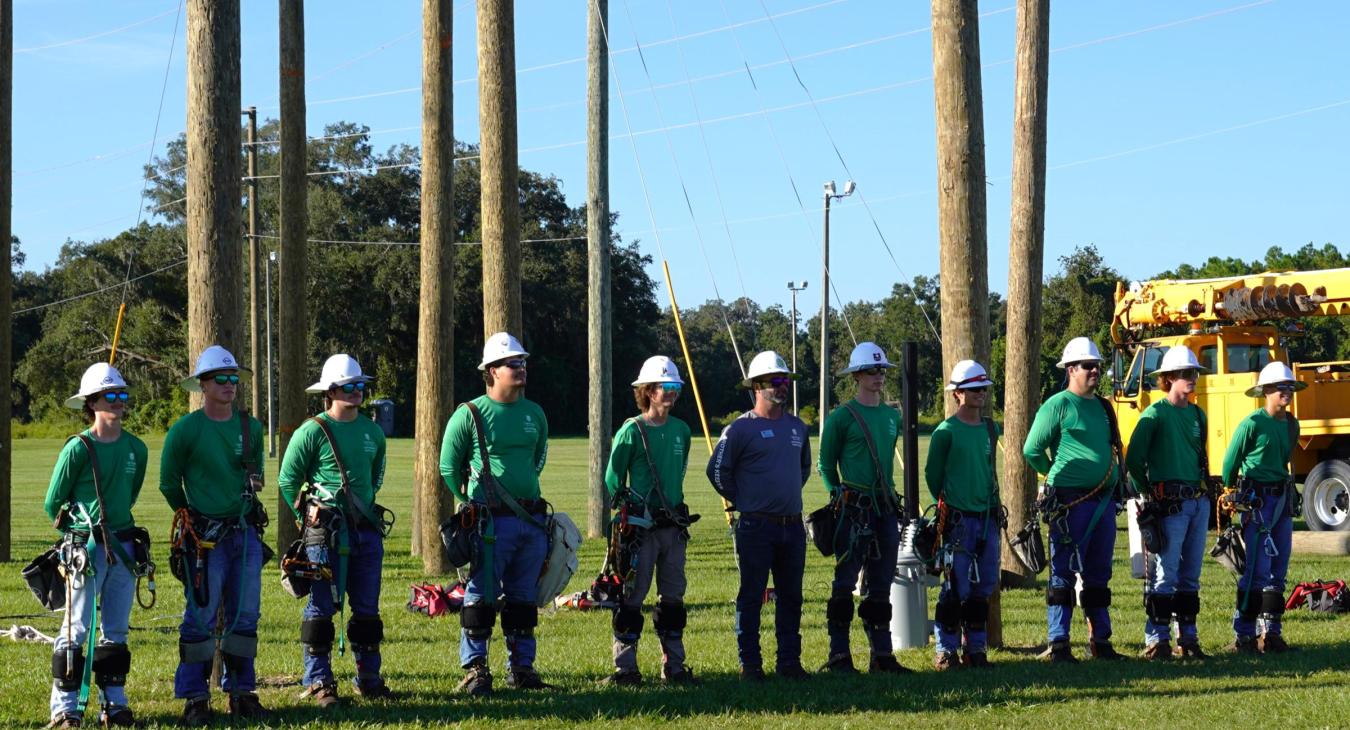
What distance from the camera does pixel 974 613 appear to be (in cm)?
1120

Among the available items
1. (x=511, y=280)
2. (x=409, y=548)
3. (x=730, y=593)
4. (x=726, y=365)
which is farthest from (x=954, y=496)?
(x=726, y=365)

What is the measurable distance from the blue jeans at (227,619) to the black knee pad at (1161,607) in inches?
255

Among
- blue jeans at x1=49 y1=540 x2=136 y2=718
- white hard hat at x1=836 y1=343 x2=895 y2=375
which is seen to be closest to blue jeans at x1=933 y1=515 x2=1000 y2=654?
white hard hat at x1=836 y1=343 x2=895 y2=375

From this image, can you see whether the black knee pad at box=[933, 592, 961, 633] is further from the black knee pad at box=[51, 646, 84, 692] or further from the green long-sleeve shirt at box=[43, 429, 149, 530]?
the black knee pad at box=[51, 646, 84, 692]

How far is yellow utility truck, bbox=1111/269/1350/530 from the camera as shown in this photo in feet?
75.5

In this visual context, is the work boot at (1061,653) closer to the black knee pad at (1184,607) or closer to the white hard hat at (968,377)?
the black knee pad at (1184,607)

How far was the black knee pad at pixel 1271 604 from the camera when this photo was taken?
12219 mm

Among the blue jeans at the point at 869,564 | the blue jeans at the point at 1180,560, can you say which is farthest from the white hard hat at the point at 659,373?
the blue jeans at the point at 1180,560

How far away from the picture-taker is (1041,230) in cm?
1587

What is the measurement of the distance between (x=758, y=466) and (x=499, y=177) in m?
7.67

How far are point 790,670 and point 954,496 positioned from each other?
167 cm

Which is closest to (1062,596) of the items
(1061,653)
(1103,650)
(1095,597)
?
(1095,597)

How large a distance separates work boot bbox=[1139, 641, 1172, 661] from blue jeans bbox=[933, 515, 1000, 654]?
1474mm

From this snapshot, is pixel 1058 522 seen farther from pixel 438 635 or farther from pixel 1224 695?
pixel 438 635
